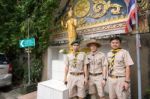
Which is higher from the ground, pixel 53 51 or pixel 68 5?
pixel 68 5

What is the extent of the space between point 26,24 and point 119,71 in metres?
5.72

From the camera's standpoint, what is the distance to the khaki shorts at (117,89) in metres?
5.48

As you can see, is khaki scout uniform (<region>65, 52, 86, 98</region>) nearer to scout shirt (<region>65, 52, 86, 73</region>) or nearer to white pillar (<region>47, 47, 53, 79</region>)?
scout shirt (<region>65, 52, 86, 73</region>)

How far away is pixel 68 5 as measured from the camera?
10.1 m

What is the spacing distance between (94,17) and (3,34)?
4398mm

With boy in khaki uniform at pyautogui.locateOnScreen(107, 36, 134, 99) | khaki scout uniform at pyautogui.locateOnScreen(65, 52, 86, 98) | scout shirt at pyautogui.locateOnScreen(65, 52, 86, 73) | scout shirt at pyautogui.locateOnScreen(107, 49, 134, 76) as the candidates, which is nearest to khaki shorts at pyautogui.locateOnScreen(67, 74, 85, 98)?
khaki scout uniform at pyautogui.locateOnScreen(65, 52, 86, 98)

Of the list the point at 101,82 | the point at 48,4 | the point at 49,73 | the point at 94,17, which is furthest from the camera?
the point at 49,73

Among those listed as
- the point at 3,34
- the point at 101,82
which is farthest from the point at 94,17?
the point at 3,34

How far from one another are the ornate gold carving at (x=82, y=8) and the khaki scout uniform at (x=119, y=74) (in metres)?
4.00

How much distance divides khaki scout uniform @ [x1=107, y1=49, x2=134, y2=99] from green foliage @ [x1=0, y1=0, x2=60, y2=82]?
5.04 meters

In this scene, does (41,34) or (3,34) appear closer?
(41,34)

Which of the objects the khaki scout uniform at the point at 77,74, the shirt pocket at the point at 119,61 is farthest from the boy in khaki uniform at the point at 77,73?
the shirt pocket at the point at 119,61

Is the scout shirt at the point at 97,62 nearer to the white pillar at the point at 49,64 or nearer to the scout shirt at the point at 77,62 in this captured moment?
the scout shirt at the point at 77,62

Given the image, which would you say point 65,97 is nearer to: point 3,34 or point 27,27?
point 27,27
